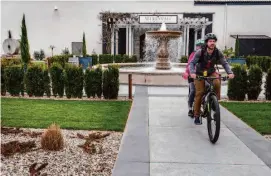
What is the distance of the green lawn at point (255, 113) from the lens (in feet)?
21.4

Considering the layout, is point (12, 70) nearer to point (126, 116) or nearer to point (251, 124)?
point (126, 116)

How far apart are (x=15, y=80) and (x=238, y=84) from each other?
22.9ft

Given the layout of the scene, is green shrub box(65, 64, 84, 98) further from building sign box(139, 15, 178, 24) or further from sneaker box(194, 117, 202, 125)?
building sign box(139, 15, 178, 24)

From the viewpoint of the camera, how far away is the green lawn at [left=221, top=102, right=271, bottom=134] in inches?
257

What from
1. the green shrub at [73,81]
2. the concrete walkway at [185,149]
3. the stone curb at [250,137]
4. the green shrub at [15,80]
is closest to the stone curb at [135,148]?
the concrete walkway at [185,149]

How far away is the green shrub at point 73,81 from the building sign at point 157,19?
16.5m

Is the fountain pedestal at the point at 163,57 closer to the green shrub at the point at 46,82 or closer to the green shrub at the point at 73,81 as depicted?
the green shrub at the point at 73,81

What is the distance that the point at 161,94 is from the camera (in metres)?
10.6

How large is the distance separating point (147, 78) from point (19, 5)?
23.2 metres

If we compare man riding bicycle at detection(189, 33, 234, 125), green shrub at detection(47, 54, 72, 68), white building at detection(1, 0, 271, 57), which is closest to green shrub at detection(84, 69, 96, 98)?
man riding bicycle at detection(189, 33, 234, 125)

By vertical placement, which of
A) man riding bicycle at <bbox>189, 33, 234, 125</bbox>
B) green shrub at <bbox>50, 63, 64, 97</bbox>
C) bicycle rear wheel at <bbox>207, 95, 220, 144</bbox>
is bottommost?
bicycle rear wheel at <bbox>207, 95, 220, 144</bbox>

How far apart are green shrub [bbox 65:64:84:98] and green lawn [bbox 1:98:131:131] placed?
2.43 ft

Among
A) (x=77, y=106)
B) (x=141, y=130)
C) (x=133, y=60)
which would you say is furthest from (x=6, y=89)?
(x=133, y=60)

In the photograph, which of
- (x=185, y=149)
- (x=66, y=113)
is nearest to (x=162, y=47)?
(x=66, y=113)
